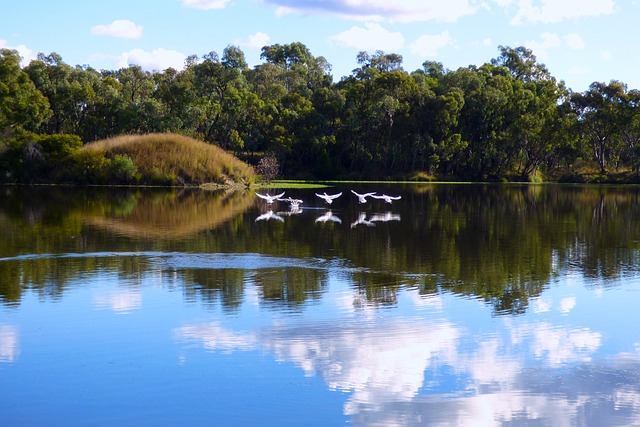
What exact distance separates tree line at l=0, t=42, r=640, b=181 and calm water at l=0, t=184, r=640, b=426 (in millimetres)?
60359

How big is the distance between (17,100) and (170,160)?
18.4 meters

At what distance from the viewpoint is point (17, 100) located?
2916 inches

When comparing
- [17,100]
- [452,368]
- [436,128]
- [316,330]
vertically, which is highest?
[17,100]

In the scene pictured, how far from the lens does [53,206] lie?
40.2 m

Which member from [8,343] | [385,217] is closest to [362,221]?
[385,217]

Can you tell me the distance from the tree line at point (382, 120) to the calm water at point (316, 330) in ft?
198

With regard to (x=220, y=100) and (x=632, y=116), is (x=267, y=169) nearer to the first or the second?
(x=220, y=100)

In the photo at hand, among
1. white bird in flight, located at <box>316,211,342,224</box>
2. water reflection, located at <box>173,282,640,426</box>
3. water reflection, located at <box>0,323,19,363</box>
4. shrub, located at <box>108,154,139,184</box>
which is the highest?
shrub, located at <box>108,154,139,184</box>

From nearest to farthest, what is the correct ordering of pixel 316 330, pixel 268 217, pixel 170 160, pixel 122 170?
1. pixel 316 330
2. pixel 268 217
3. pixel 122 170
4. pixel 170 160

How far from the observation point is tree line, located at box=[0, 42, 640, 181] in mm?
85562

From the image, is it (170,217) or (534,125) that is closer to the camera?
(170,217)

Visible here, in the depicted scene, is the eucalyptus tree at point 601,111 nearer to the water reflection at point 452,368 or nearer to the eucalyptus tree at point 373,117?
the eucalyptus tree at point 373,117

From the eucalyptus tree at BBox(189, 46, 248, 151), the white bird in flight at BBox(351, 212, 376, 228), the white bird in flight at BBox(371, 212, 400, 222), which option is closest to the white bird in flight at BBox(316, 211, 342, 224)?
the white bird in flight at BBox(351, 212, 376, 228)

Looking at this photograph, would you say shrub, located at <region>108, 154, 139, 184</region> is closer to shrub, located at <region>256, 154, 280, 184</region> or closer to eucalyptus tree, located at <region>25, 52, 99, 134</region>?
shrub, located at <region>256, 154, 280, 184</region>
